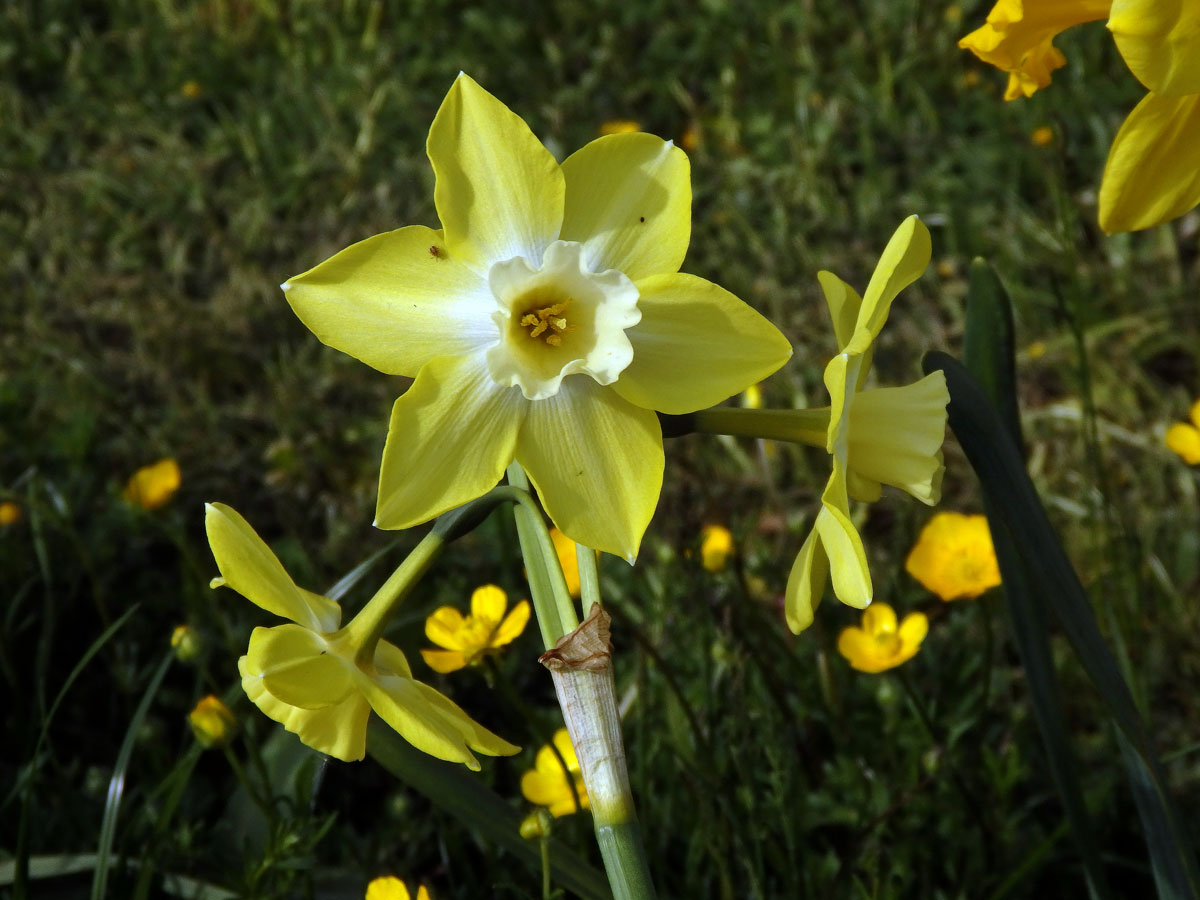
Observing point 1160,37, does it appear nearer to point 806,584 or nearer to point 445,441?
point 806,584

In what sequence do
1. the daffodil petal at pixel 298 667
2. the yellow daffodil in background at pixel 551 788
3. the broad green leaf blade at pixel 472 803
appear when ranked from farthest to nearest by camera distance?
the yellow daffodil in background at pixel 551 788 → the broad green leaf blade at pixel 472 803 → the daffodil petal at pixel 298 667

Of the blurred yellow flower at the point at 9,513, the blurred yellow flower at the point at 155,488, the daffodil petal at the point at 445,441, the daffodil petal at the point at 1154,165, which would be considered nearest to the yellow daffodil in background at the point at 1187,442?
the daffodil petal at the point at 1154,165

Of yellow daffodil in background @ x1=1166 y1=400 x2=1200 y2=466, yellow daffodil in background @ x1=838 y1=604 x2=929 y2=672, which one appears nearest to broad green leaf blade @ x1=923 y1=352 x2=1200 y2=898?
yellow daffodil in background @ x1=838 y1=604 x2=929 y2=672

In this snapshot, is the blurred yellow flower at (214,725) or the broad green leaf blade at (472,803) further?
the blurred yellow flower at (214,725)

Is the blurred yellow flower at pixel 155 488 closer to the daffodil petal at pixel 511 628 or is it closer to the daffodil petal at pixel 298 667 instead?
the daffodil petal at pixel 511 628

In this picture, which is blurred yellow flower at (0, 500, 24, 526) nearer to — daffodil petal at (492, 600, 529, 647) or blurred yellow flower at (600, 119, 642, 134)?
daffodil petal at (492, 600, 529, 647)

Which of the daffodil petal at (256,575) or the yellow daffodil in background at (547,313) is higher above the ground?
the yellow daffodil in background at (547,313)

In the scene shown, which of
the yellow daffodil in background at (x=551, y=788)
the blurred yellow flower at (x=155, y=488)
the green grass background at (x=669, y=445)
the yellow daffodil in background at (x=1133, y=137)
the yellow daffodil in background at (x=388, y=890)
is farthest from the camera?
the blurred yellow flower at (x=155, y=488)
